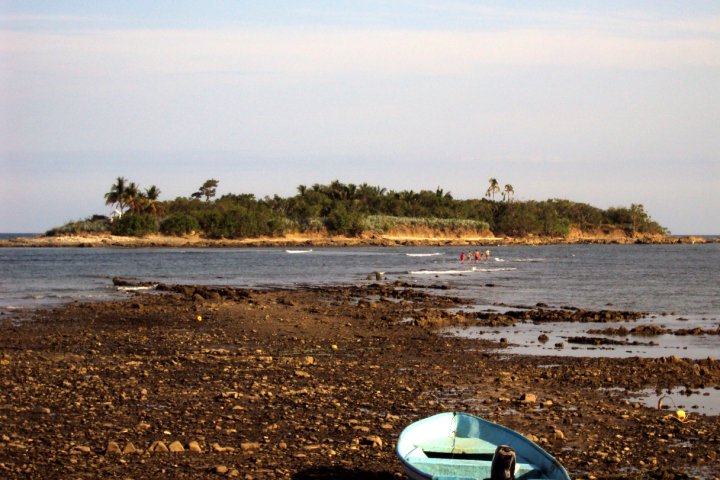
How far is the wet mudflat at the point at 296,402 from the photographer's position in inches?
417

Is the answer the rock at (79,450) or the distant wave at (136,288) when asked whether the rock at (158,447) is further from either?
the distant wave at (136,288)

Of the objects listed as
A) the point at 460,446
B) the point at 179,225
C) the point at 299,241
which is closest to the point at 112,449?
the point at 460,446

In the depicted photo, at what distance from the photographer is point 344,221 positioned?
470ft

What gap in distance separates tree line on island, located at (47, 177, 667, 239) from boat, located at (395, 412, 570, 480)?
120616mm

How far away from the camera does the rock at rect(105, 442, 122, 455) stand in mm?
10633

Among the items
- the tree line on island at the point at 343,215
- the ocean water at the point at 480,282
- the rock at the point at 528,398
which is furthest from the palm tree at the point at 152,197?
the rock at the point at 528,398

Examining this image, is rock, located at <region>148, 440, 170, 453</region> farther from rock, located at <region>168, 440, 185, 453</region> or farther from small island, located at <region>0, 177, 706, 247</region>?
small island, located at <region>0, 177, 706, 247</region>

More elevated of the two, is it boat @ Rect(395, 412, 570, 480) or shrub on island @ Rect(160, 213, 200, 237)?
shrub on island @ Rect(160, 213, 200, 237)

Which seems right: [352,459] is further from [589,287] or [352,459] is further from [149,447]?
[589,287]

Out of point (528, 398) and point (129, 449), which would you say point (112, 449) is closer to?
point (129, 449)

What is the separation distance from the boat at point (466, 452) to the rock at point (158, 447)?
10.5 feet

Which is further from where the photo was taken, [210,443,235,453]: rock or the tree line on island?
the tree line on island

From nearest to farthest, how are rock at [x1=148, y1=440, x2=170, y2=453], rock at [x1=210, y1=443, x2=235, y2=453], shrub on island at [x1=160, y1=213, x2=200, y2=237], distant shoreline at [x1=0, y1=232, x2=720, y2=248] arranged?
rock at [x1=148, y1=440, x2=170, y2=453], rock at [x1=210, y1=443, x2=235, y2=453], distant shoreline at [x1=0, y1=232, x2=720, y2=248], shrub on island at [x1=160, y1=213, x2=200, y2=237]

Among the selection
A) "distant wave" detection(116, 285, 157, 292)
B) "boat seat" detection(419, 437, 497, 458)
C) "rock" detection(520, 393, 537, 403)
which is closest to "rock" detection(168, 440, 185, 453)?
"boat seat" detection(419, 437, 497, 458)
